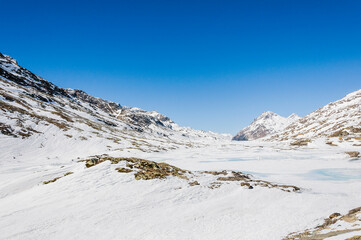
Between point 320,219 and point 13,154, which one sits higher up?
point 13,154

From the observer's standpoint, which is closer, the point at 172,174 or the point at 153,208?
the point at 153,208

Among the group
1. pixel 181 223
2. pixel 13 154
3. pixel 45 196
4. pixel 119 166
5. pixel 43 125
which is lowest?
pixel 181 223

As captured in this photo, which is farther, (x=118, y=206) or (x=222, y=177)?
(x=222, y=177)

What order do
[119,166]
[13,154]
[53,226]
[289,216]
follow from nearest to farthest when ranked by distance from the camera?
1. [53,226]
2. [289,216]
3. [119,166]
4. [13,154]

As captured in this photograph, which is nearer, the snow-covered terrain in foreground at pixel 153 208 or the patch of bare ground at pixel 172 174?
the snow-covered terrain in foreground at pixel 153 208

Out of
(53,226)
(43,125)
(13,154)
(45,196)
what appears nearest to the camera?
(53,226)

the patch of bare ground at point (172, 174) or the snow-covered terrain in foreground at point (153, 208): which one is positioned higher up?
the patch of bare ground at point (172, 174)

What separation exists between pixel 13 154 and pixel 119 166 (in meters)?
40.5

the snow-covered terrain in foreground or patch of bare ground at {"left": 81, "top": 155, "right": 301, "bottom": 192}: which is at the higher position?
patch of bare ground at {"left": 81, "top": 155, "right": 301, "bottom": 192}

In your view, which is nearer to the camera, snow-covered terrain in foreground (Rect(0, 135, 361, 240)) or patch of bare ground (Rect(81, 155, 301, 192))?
snow-covered terrain in foreground (Rect(0, 135, 361, 240))

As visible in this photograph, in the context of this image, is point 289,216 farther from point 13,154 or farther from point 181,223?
point 13,154

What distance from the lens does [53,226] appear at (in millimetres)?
13922

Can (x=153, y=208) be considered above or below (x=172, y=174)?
below

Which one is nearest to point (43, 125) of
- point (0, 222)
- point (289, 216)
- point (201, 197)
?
point (0, 222)
